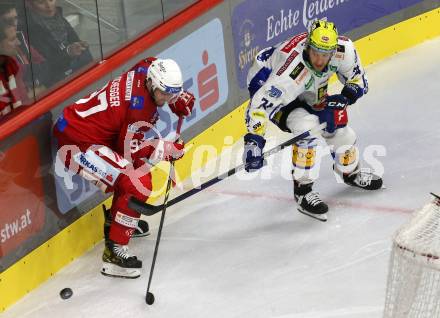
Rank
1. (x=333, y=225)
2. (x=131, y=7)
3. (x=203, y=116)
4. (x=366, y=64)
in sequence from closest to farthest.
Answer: (x=333, y=225) < (x=131, y=7) < (x=203, y=116) < (x=366, y=64)

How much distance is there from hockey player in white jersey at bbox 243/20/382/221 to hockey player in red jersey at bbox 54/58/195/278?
1.61 feet

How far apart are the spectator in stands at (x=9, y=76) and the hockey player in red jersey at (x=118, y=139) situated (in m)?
0.24

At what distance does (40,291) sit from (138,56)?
60.6 inches

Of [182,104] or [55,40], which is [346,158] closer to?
[182,104]

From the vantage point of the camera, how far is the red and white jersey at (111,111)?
5.05m

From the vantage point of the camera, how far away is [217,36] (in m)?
6.39

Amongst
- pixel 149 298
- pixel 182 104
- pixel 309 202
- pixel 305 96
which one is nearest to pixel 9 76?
pixel 182 104

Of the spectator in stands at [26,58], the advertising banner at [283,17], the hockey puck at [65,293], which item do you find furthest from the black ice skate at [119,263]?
the advertising banner at [283,17]

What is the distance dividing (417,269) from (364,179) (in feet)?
8.47

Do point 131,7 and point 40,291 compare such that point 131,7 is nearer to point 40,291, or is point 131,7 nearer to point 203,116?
point 203,116

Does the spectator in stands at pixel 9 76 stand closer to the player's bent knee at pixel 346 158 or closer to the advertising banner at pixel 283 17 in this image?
the player's bent knee at pixel 346 158

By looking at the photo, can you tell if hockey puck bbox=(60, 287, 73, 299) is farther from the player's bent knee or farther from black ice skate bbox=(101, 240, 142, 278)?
the player's bent knee

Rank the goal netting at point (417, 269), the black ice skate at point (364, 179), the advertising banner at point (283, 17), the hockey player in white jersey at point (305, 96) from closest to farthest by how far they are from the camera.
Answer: the goal netting at point (417, 269)
the hockey player in white jersey at point (305, 96)
the black ice skate at point (364, 179)
the advertising banner at point (283, 17)

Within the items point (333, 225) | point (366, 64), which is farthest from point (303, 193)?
point (366, 64)
